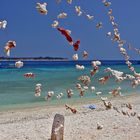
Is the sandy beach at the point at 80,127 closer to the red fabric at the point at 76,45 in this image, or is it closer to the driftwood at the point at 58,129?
the driftwood at the point at 58,129

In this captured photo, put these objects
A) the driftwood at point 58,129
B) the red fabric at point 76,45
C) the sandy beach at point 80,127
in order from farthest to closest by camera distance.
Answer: the sandy beach at point 80,127 < the driftwood at point 58,129 < the red fabric at point 76,45

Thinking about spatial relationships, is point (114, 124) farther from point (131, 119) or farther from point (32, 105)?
point (32, 105)

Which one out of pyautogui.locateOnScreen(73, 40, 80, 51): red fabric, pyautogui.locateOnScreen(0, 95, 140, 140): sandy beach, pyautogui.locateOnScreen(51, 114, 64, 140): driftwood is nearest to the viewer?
pyautogui.locateOnScreen(73, 40, 80, 51): red fabric

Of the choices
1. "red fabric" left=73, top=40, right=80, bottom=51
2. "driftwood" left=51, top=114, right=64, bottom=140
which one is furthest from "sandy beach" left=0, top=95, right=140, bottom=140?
"red fabric" left=73, top=40, right=80, bottom=51

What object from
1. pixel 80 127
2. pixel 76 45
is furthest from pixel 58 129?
pixel 76 45

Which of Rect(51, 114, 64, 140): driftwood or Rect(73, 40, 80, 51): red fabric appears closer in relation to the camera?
Rect(73, 40, 80, 51): red fabric

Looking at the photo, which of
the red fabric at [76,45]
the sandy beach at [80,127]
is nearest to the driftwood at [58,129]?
the sandy beach at [80,127]

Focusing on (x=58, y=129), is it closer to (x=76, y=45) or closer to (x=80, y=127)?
(x=80, y=127)

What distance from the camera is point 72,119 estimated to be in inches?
486

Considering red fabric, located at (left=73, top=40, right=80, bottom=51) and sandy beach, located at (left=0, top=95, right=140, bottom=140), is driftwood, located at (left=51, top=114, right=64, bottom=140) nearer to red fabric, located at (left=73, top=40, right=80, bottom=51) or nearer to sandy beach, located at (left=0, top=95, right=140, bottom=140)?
sandy beach, located at (left=0, top=95, right=140, bottom=140)

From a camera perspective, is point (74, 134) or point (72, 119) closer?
point (74, 134)

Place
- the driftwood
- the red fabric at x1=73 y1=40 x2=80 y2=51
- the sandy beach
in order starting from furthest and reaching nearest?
the sandy beach → the driftwood → the red fabric at x1=73 y1=40 x2=80 y2=51

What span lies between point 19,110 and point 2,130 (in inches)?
197

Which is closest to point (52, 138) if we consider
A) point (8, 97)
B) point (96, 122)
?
point (96, 122)
